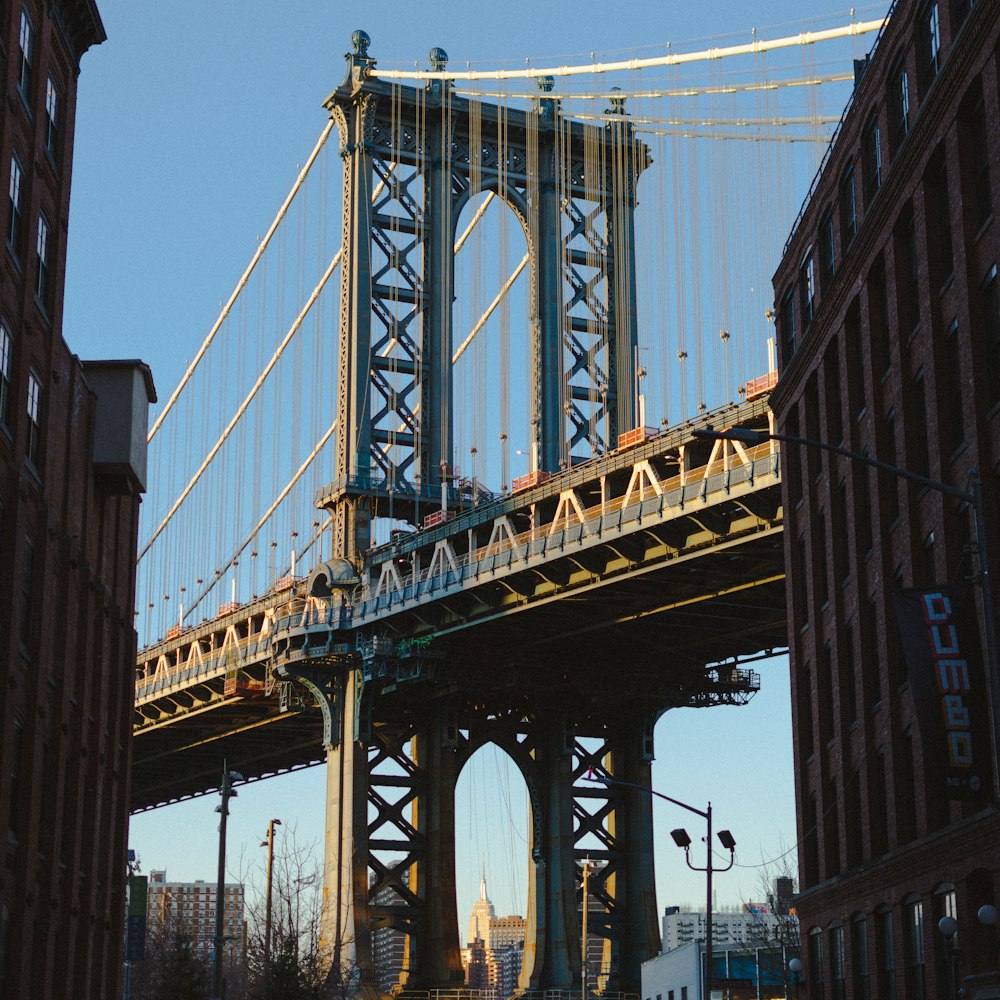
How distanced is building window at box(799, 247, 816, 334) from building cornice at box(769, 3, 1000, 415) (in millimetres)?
512

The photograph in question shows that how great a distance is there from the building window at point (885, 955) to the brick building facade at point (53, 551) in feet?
56.6

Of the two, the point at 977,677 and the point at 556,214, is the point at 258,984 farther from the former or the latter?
the point at 977,677

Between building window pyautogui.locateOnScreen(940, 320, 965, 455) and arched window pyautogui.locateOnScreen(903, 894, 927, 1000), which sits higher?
building window pyautogui.locateOnScreen(940, 320, 965, 455)

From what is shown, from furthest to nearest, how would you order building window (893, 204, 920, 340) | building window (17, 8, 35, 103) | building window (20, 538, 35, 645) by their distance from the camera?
building window (893, 204, 920, 340) → building window (17, 8, 35, 103) → building window (20, 538, 35, 645)

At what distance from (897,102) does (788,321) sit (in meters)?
13.0

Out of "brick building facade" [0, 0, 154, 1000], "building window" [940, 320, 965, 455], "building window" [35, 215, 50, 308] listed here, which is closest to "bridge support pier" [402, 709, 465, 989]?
"brick building facade" [0, 0, 154, 1000]

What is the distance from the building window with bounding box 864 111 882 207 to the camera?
145ft

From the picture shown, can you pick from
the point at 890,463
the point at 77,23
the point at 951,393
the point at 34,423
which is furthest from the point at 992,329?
the point at 77,23

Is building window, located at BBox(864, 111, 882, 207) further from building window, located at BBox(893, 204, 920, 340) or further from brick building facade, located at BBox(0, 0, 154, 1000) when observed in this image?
brick building facade, located at BBox(0, 0, 154, 1000)

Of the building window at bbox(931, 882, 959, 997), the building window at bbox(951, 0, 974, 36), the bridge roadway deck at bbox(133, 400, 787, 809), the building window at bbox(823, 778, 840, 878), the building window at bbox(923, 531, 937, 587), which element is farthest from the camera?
the bridge roadway deck at bbox(133, 400, 787, 809)

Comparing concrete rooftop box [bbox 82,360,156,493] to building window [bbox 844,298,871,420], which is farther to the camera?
concrete rooftop box [bbox 82,360,156,493]

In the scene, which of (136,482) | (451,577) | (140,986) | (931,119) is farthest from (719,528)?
(140,986)

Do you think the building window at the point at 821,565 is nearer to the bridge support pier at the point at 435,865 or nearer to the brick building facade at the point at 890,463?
the brick building facade at the point at 890,463

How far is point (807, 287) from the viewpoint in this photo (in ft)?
172
